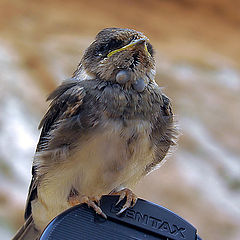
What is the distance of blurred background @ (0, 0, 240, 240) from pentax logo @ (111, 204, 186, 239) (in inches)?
54.6

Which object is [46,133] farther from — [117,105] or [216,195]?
[216,195]

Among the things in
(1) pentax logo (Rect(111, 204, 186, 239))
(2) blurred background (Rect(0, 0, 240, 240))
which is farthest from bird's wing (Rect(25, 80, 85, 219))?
(2) blurred background (Rect(0, 0, 240, 240))

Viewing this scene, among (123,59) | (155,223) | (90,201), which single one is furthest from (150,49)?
(155,223)

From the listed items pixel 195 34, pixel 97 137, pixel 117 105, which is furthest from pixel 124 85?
pixel 195 34

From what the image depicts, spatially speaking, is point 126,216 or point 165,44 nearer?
point 126,216

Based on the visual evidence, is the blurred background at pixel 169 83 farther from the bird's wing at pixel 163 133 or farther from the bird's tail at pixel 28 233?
the bird's tail at pixel 28 233

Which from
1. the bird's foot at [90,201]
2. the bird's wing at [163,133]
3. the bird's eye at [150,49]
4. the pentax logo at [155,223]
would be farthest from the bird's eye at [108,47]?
the pentax logo at [155,223]

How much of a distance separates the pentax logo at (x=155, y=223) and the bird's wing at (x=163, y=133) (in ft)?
1.95

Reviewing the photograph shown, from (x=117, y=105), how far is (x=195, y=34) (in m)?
5.10

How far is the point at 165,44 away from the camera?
21.4ft

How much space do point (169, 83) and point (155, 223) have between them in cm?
412

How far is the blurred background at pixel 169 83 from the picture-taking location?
4340mm

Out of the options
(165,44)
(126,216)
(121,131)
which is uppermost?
(165,44)

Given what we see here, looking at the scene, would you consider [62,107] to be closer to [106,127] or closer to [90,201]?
[106,127]
